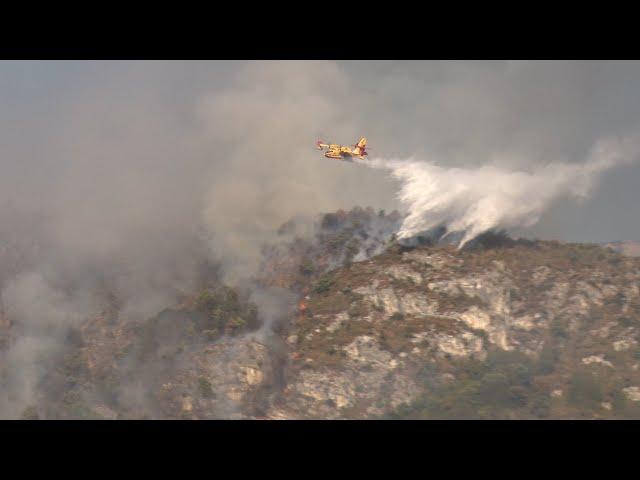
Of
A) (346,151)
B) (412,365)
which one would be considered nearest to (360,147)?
(346,151)

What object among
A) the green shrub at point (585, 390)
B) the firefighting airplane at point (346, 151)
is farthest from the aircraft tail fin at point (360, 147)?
the green shrub at point (585, 390)

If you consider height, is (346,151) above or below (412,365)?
above

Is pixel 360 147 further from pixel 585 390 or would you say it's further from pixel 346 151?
pixel 585 390

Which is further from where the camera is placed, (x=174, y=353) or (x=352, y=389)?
(x=174, y=353)

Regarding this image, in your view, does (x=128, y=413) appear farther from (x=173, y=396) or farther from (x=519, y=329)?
(x=519, y=329)

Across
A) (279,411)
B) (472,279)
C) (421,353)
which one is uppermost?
(472,279)

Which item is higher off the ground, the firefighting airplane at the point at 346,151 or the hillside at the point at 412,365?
the firefighting airplane at the point at 346,151

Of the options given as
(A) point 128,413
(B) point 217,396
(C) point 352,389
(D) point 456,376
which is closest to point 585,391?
(D) point 456,376

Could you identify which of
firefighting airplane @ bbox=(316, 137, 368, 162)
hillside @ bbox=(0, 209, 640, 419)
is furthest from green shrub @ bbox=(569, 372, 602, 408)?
firefighting airplane @ bbox=(316, 137, 368, 162)

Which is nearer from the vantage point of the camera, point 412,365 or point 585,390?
point 585,390

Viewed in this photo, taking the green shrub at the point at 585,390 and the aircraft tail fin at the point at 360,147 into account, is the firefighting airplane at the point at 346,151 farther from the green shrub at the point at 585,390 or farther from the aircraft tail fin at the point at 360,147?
the green shrub at the point at 585,390

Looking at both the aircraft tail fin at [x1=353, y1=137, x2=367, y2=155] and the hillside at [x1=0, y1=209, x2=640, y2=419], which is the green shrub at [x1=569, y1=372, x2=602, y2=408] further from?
the aircraft tail fin at [x1=353, y1=137, x2=367, y2=155]
